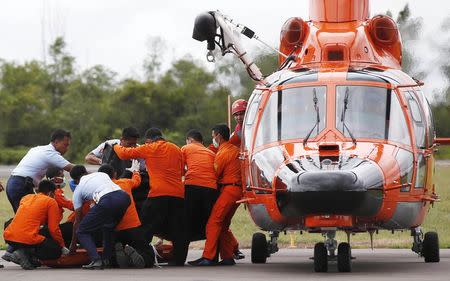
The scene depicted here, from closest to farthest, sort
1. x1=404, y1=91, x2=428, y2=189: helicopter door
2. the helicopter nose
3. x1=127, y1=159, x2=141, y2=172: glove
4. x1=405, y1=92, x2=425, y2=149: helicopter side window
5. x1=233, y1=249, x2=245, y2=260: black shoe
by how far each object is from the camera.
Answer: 1. the helicopter nose
2. x1=404, y1=91, x2=428, y2=189: helicopter door
3. x1=405, y1=92, x2=425, y2=149: helicopter side window
4. x1=127, y1=159, x2=141, y2=172: glove
5. x1=233, y1=249, x2=245, y2=260: black shoe

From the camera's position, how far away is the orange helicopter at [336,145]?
17078mm

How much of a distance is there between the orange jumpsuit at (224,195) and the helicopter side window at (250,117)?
91cm

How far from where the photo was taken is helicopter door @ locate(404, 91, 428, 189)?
1836 cm

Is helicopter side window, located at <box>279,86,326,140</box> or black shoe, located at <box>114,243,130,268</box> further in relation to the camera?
black shoe, located at <box>114,243,130,268</box>

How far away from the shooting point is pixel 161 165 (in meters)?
19.4

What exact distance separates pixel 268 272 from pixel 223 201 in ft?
5.83

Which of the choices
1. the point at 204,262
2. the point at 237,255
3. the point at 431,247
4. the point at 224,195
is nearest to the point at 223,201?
the point at 224,195

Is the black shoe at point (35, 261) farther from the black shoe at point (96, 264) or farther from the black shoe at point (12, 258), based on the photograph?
the black shoe at point (96, 264)

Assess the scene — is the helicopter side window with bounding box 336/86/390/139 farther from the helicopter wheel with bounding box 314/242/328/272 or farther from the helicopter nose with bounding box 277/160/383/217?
the helicopter wheel with bounding box 314/242/328/272

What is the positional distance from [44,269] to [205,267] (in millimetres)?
2245

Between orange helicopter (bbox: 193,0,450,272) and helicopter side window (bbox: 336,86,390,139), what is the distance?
0.04 ft

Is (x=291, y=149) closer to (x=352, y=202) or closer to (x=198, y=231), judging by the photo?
(x=352, y=202)

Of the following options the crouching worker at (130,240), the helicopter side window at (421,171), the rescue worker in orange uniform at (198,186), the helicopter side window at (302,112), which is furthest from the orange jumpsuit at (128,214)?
the helicopter side window at (421,171)

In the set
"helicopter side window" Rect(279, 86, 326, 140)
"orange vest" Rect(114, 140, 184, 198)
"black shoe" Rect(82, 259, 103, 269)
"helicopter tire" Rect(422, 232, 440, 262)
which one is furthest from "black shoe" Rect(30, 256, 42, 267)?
"helicopter tire" Rect(422, 232, 440, 262)
